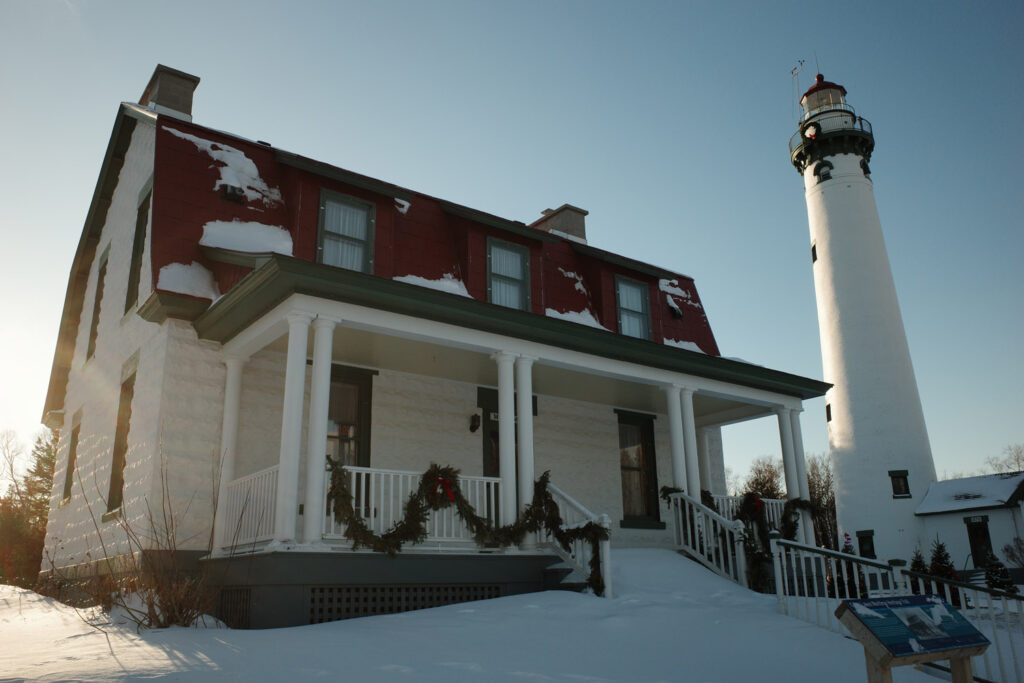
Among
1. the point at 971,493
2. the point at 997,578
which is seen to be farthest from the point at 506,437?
the point at 971,493

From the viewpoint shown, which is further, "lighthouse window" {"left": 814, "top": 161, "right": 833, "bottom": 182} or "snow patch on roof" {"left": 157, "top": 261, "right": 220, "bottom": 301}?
"lighthouse window" {"left": 814, "top": 161, "right": 833, "bottom": 182}

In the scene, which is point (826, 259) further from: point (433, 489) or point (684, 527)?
point (433, 489)

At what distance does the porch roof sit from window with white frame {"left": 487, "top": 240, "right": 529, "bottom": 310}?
62.7 inches

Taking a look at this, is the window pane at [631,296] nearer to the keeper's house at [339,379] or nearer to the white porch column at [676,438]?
the keeper's house at [339,379]

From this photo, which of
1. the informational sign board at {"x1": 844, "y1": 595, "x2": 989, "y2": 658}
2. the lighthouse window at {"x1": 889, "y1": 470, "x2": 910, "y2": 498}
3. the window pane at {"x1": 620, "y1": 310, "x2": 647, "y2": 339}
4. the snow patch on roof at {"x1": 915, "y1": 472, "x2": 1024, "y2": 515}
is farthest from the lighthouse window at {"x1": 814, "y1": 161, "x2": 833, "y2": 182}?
the informational sign board at {"x1": 844, "y1": 595, "x2": 989, "y2": 658}

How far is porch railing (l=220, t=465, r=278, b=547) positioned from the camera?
9023mm

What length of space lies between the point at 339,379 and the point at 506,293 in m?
3.07

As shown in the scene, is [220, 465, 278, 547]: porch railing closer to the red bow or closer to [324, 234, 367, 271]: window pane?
the red bow

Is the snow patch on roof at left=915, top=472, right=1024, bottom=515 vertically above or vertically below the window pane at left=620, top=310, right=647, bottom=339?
below

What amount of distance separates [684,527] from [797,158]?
73.5 feet

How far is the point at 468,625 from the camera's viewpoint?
301 inches

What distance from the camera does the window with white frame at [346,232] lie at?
1134 cm

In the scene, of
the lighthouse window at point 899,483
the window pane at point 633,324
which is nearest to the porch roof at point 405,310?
the window pane at point 633,324

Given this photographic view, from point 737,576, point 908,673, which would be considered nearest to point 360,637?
point 908,673
